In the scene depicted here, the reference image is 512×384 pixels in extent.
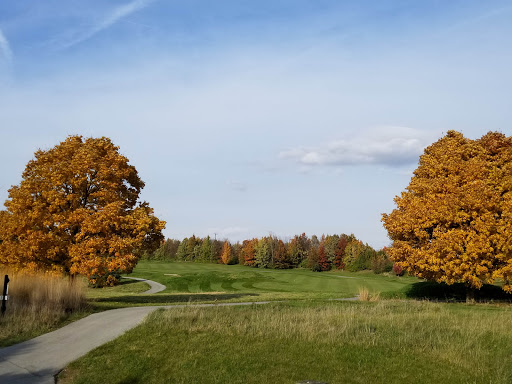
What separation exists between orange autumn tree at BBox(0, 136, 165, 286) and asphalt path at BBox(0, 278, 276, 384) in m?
Answer: 3.67

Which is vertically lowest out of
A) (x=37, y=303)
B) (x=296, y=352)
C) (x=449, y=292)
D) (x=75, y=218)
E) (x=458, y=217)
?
(x=449, y=292)

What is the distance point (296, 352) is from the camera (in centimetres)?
1096

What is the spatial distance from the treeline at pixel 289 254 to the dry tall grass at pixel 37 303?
61666mm

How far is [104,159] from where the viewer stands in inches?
835

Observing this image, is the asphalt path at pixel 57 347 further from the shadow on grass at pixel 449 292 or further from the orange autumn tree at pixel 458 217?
the shadow on grass at pixel 449 292

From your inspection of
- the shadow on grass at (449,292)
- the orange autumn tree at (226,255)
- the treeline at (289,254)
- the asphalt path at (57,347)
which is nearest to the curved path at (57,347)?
the asphalt path at (57,347)

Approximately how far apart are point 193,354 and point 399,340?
19.1ft

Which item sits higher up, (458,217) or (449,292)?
(458,217)

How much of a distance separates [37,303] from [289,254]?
288ft

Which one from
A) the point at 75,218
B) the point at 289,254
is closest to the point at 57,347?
the point at 75,218

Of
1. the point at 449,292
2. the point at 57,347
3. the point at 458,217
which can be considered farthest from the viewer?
the point at 449,292

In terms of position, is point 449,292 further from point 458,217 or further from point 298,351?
point 298,351

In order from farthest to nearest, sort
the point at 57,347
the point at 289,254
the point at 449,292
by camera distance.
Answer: the point at 289,254 < the point at 449,292 < the point at 57,347

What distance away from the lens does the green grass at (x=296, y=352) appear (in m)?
9.66
